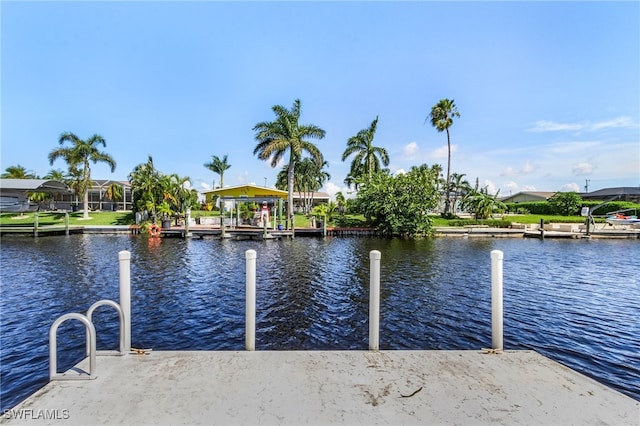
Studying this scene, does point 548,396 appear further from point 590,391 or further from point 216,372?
point 216,372

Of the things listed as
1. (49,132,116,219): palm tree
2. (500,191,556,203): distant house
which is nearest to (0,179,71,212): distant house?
(49,132,116,219): palm tree

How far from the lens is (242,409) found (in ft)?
10.6

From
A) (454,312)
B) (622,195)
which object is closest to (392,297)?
(454,312)

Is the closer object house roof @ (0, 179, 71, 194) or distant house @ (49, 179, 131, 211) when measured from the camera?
house roof @ (0, 179, 71, 194)

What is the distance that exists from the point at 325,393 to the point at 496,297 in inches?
114

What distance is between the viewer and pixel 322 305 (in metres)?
9.62

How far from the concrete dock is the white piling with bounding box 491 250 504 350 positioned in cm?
34

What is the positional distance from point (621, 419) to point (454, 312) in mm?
5875

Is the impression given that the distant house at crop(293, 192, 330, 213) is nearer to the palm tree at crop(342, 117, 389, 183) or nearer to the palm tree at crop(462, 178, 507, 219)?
the palm tree at crop(342, 117, 389, 183)

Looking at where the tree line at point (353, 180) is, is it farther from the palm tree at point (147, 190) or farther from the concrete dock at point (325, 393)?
the concrete dock at point (325, 393)

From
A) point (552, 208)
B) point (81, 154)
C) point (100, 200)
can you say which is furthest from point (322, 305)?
point (552, 208)

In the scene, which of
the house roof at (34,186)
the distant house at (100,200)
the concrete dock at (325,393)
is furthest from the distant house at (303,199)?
the concrete dock at (325,393)

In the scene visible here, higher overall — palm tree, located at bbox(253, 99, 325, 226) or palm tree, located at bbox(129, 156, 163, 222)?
palm tree, located at bbox(253, 99, 325, 226)

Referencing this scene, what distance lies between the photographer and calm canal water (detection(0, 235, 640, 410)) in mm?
6754
